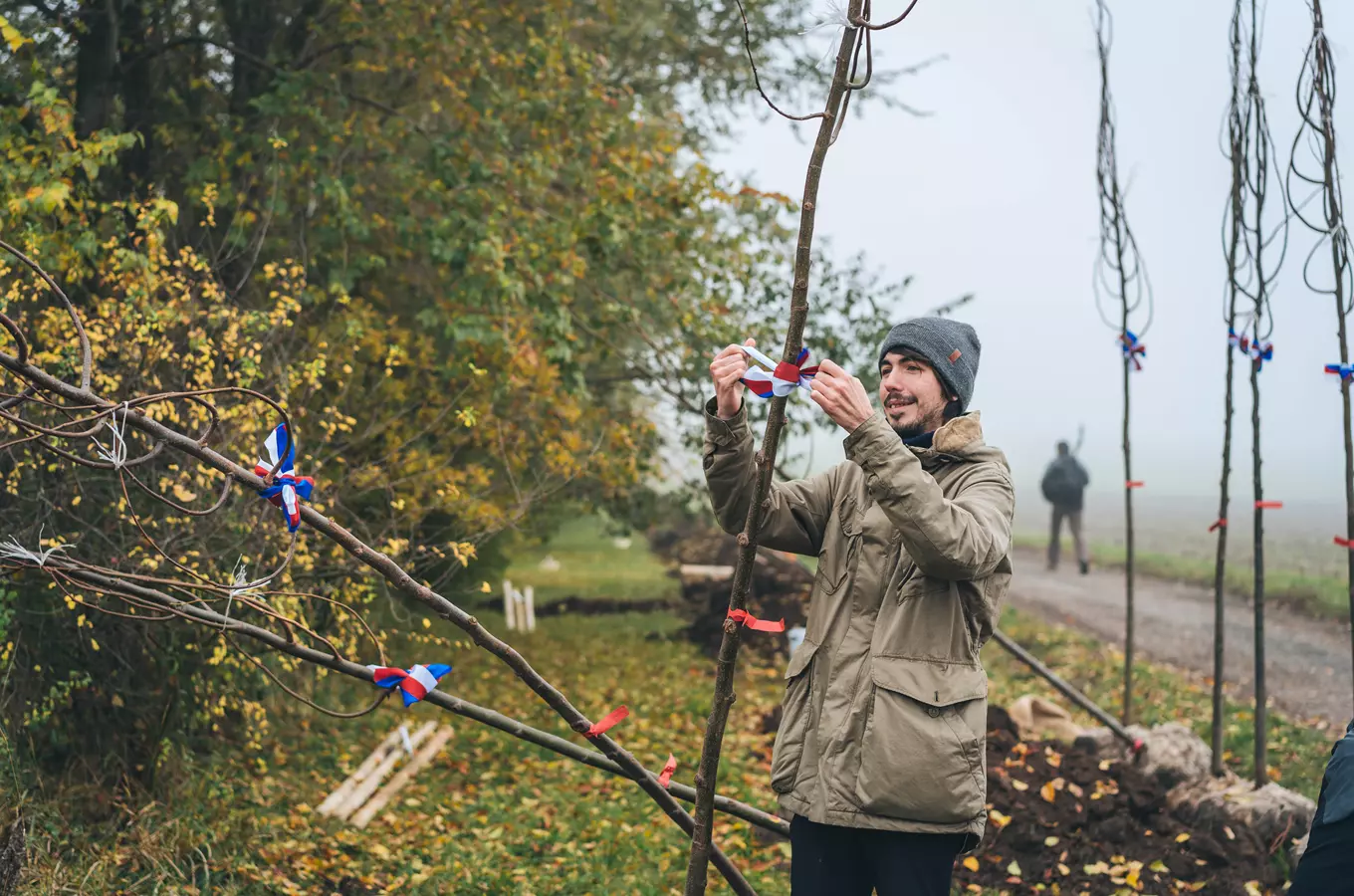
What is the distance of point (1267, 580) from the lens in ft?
41.7

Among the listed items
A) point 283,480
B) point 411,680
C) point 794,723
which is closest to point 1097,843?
point 794,723

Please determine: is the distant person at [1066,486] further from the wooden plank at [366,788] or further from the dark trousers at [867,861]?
the dark trousers at [867,861]

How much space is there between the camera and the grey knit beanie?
2672 millimetres

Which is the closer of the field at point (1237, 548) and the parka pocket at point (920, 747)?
the parka pocket at point (920, 747)

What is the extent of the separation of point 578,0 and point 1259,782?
24.4ft

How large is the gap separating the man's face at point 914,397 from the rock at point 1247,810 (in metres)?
3.26

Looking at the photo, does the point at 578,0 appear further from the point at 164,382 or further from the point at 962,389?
the point at 962,389

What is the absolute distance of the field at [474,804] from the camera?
4.43 meters

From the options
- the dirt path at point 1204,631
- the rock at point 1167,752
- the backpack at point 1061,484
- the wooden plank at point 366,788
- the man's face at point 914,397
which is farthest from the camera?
the backpack at point 1061,484

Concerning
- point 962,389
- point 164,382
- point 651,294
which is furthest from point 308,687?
point 962,389

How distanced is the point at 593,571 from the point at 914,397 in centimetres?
1605

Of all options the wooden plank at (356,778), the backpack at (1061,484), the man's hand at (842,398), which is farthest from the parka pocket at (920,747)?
the backpack at (1061,484)

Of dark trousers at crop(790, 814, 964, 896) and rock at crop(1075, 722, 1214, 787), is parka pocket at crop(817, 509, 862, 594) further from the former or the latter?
rock at crop(1075, 722, 1214, 787)

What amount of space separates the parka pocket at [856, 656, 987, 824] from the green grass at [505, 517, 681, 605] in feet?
32.6
